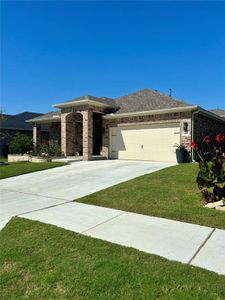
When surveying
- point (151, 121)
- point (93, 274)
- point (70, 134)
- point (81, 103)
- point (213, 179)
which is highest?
point (81, 103)

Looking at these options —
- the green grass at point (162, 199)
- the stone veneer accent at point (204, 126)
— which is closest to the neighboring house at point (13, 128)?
the stone veneer accent at point (204, 126)

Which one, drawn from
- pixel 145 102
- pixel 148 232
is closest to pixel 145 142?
pixel 145 102

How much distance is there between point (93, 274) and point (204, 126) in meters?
13.6

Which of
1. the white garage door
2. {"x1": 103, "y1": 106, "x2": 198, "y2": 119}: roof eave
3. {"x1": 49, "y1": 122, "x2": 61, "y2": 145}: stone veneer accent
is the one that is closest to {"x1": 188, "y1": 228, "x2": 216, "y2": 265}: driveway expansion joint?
{"x1": 103, "y1": 106, "x2": 198, "y2": 119}: roof eave

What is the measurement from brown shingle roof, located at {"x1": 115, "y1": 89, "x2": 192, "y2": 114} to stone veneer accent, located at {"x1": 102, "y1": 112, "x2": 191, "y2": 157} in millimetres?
555

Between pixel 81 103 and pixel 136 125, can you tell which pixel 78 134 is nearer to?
pixel 81 103

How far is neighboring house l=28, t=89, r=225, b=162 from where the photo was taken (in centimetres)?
1344

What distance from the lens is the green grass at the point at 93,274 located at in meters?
2.41

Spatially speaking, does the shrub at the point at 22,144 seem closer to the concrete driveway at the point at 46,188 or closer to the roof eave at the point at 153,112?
the roof eave at the point at 153,112

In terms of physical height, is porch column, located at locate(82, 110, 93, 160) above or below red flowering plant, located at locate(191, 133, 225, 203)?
above

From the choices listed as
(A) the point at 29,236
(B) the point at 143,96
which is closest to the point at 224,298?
(A) the point at 29,236

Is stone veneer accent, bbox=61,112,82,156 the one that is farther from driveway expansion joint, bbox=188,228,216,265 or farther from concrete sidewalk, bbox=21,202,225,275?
driveway expansion joint, bbox=188,228,216,265

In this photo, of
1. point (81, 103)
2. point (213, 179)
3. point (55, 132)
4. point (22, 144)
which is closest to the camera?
point (213, 179)

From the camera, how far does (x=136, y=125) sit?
14977 mm
